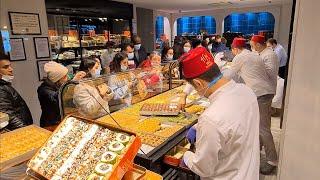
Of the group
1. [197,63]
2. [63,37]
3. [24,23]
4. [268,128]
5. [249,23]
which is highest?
[249,23]

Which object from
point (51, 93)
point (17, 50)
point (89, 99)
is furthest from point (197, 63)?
point (17, 50)

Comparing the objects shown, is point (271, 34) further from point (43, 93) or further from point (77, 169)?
point (77, 169)

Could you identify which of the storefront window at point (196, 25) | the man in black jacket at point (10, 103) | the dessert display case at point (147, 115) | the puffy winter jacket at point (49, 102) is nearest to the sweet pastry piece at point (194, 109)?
the dessert display case at point (147, 115)

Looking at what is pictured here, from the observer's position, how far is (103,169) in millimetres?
1011

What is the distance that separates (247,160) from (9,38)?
4.07 m

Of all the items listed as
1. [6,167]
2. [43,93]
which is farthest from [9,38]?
[6,167]

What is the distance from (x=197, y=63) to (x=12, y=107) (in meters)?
2.10

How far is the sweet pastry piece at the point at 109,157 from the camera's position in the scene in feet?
3.37

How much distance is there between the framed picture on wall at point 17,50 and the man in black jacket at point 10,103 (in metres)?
1.36

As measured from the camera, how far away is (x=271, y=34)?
9680 millimetres

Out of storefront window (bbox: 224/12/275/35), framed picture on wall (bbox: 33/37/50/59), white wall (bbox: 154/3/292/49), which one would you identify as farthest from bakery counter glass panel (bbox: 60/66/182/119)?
storefront window (bbox: 224/12/275/35)

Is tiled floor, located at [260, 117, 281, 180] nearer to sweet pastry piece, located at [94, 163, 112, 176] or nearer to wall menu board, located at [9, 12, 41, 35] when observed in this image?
sweet pastry piece, located at [94, 163, 112, 176]

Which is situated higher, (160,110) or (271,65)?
(271,65)

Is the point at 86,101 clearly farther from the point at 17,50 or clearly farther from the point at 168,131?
the point at 17,50
